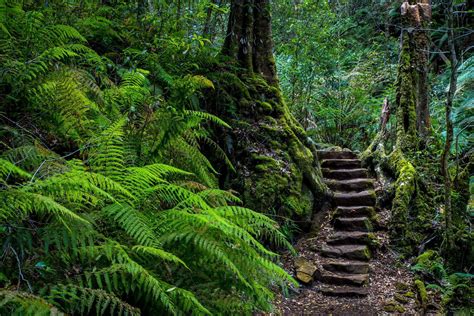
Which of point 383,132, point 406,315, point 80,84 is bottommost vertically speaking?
point 406,315

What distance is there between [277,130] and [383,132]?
371 centimetres

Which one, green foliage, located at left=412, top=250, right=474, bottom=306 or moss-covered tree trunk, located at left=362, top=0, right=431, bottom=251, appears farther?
moss-covered tree trunk, located at left=362, top=0, right=431, bottom=251

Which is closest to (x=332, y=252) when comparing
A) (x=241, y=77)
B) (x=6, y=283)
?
(x=241, y=77)

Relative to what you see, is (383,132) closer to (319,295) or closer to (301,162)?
(301,162)

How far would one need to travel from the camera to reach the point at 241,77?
6.52 metres

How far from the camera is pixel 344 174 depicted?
7.94m

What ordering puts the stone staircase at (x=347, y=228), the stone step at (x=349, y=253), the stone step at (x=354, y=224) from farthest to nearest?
the stone step at (x=354, y=224)
the stone step at (x=349, y=253)
the stone staircase at (x=347, y=228)

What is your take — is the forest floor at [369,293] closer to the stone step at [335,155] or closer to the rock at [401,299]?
the rock at [401,299]

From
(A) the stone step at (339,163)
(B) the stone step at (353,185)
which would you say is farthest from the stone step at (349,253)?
(A) the stone step at (339,163)

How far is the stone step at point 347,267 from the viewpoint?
18.8 ft

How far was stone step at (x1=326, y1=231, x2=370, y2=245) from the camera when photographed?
625cm

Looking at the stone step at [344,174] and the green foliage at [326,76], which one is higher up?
the green foliage at [326,76]

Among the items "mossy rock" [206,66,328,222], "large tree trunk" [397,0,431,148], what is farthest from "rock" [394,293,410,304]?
"large tree trunk" [397,0,431,148]

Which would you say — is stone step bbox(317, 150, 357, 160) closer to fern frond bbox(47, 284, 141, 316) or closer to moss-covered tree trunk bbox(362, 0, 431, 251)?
moss-covered tree trunk bbox(362, 0, 431, 251)
